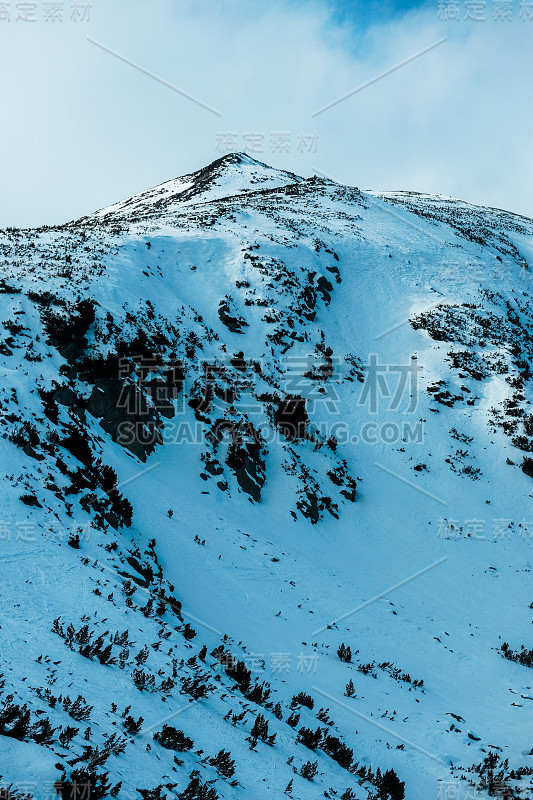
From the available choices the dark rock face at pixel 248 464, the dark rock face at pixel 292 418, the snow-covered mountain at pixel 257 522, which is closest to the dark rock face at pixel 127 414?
the snow-covered mountain at pixel 257 522

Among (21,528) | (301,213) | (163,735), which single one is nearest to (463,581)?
(163,735)

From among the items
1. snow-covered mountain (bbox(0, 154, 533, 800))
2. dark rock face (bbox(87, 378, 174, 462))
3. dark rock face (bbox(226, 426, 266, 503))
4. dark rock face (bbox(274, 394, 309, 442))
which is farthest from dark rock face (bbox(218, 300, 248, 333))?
dark rock face (bbox(87, 378, 174, 462))

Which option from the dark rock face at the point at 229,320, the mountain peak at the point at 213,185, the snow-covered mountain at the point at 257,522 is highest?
the mountain peak at the point at 213,185

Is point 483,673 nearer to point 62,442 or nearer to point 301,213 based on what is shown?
point 62,442

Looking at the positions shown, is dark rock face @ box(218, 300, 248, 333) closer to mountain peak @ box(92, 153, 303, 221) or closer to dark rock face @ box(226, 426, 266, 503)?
dark rock face @ box(226, 426, 266, 503)

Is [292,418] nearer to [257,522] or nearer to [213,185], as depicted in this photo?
[257,522]

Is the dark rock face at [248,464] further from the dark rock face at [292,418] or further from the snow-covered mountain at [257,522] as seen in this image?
the dark rock face at [292,418]

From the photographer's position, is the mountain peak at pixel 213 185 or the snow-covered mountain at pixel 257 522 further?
the mountain peak at pixel 213 185

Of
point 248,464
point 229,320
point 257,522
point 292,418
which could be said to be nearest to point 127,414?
point 248,464
